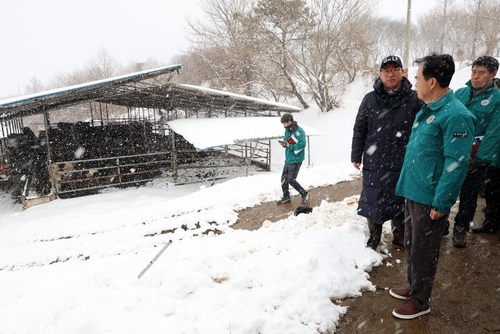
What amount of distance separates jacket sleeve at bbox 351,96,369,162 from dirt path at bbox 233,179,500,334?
1.21 meters

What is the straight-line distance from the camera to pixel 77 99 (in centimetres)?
1160

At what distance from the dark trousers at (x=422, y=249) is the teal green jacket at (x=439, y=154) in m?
0.11

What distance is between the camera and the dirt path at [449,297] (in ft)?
7.64

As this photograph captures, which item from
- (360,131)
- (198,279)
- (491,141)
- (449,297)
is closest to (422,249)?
(449,297)

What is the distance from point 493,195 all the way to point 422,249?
2.18 meters

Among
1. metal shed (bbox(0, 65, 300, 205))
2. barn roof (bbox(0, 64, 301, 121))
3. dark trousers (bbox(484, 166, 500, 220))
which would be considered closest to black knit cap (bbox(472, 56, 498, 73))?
dark trousers (bbox(484, 166, 500, 220))

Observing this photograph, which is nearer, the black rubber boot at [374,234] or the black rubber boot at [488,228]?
the black rubber boot at [374,234]

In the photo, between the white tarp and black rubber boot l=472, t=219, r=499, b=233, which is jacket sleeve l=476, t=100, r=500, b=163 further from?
the white tarp

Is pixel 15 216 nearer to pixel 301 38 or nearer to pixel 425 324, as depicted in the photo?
pixel 425 324

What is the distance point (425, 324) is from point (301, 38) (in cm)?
2255

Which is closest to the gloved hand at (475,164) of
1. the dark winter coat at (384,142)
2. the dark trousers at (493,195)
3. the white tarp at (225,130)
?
the dark trousers at (493,195)

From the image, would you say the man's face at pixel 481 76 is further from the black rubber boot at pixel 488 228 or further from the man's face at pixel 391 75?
the black rubber boot at pixel 488 228

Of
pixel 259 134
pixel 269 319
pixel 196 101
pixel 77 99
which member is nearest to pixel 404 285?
pixel 269 319

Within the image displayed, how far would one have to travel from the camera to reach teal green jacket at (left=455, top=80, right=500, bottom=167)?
3211mm
